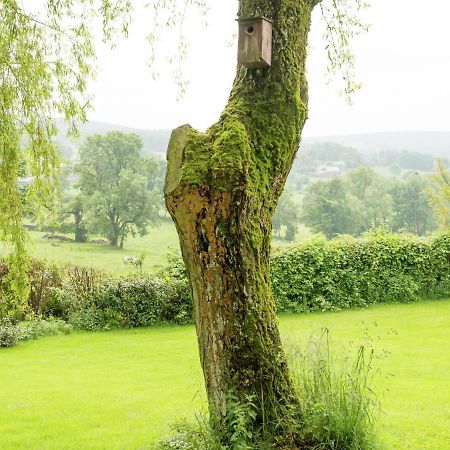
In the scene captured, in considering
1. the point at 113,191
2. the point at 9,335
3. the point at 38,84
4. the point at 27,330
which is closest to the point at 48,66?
the point at 38,84

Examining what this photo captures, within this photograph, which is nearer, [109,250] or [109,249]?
[109,250]

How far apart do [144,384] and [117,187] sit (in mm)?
33869

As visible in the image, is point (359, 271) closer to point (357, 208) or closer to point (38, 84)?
point (38, 84)

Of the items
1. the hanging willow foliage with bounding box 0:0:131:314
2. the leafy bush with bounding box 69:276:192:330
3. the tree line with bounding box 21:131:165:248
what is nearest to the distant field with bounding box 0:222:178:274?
the tree line with bounding box 21:131:165:248

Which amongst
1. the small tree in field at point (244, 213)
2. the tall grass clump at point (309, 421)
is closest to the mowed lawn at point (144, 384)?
the tall grass clump at point (309, 421)

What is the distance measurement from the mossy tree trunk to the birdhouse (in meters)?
0.14

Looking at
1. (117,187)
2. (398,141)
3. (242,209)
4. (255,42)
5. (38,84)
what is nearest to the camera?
(242,209)

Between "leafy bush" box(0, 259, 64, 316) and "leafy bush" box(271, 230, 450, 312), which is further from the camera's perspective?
"leafy bush" box(271, 230, 450, 312)

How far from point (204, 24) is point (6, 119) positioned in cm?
246

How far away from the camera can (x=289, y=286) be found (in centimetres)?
1421

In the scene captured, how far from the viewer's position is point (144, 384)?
25.8 ft

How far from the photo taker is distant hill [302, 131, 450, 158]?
12372 cm

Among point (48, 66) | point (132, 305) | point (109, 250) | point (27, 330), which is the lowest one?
point (27, 330)

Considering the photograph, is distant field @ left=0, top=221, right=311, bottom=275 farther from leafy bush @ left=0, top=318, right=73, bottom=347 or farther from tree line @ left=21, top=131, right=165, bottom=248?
leafy bush @ left=0, top=318, right=73, bottom=347
